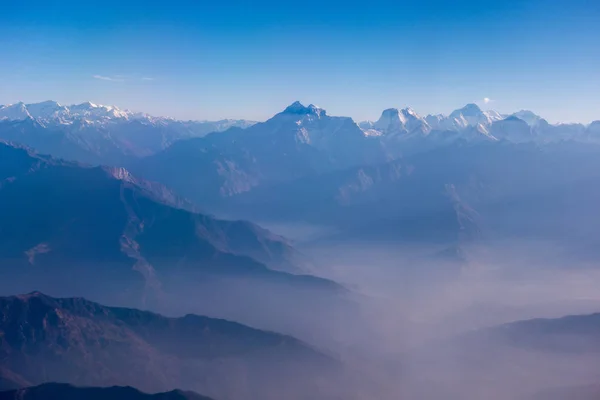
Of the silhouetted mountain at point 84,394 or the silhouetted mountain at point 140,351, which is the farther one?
the silhouetted mountain at point 140,351

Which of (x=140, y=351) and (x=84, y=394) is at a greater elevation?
(x=84, y=394)

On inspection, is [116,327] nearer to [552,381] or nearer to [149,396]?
[149,396]

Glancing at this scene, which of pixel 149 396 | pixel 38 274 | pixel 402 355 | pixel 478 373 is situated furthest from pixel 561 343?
pixel 38 274

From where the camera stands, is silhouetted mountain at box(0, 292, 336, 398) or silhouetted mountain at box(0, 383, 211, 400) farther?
silhouetted mountain at box(0, 292, 336, 398)

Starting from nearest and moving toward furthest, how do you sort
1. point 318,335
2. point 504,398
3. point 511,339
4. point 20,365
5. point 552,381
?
point 20,365, point 504,398, point 552,381, point 511,339, point 318,335
